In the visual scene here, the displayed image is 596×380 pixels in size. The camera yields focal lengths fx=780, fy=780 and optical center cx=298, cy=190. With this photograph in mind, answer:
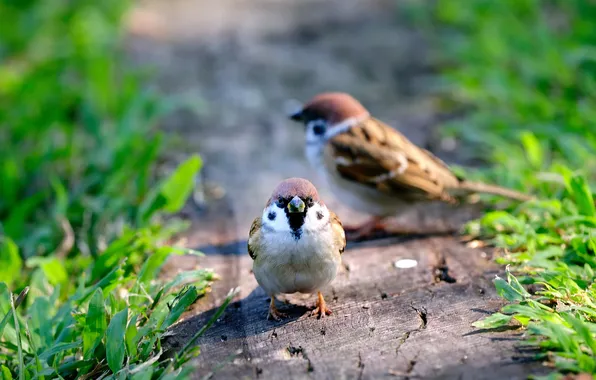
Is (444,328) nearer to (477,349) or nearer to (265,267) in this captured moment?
(477,349)

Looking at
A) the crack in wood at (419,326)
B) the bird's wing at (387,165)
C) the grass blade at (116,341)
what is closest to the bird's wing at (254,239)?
the grass blade at (116,341)

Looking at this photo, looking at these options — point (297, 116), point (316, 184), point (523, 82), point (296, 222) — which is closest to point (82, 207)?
point (297, 116)

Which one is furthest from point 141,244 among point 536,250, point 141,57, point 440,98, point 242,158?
point 141,57

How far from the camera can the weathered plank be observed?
118 inches

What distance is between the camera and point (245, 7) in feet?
29.8

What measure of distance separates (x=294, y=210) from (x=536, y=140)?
2651mm

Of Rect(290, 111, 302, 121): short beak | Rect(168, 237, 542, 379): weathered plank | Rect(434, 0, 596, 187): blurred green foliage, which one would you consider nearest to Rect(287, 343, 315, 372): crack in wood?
Rect(168, 237, 542, 379): weathered plank

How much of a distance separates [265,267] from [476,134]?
2.85 meters

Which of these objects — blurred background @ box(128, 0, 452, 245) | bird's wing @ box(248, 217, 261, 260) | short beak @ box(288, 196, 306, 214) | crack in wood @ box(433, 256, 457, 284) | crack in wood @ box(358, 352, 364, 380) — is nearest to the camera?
crack in wood @ box(358, 352, 364, 380)

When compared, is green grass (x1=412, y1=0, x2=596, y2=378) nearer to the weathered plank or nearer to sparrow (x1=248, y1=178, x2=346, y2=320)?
the weathered plank

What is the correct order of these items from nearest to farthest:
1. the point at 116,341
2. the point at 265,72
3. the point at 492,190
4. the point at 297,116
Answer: the point at 116,341
the point at 492,190
the point at 297,116
the point at 265,72

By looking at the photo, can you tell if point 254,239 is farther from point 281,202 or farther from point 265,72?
point 265,72

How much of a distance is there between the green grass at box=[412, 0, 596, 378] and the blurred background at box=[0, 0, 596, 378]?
23mm

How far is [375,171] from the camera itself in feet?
15.4
